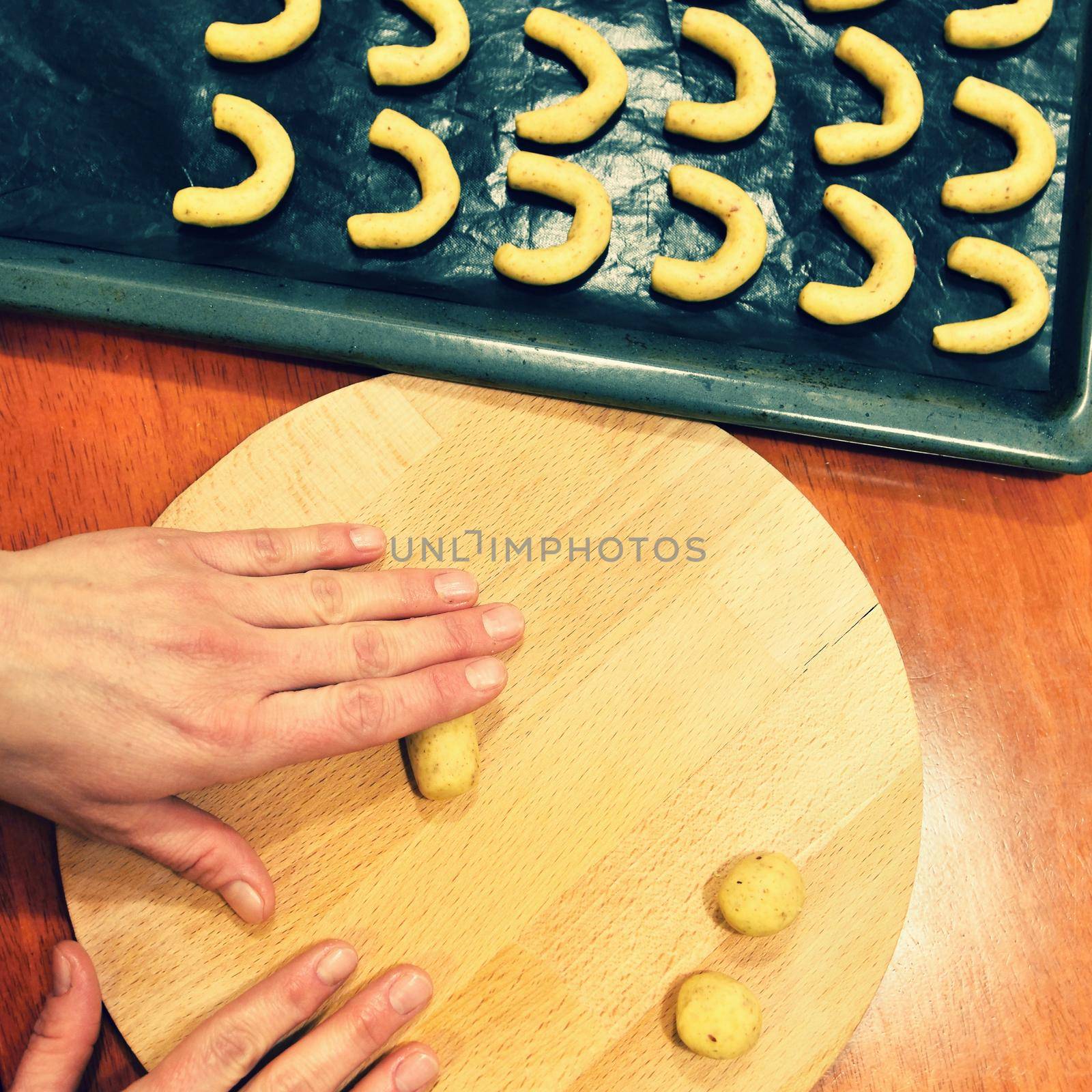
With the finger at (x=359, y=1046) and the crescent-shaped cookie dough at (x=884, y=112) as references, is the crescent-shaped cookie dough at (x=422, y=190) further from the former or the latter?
the finger at (x=359, y=1046)

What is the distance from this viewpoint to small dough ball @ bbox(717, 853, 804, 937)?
1106mm

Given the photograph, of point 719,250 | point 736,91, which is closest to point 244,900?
point 719,250

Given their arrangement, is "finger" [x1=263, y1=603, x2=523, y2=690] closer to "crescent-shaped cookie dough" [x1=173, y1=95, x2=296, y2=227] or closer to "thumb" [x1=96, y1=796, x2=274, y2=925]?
"thumb" [x1=96, y1=796, x2=274, y2=925]

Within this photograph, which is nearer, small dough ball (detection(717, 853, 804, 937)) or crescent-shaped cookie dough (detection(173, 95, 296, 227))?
small dough ball (detection(717, 853, 804, 937))

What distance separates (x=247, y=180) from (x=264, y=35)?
0.23m

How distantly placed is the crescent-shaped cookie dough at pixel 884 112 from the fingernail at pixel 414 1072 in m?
1.40

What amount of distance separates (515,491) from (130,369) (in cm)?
61

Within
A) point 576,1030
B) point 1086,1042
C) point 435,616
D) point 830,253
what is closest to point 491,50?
point 830,253

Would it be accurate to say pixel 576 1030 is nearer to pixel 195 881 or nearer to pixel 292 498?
pixel 195 881

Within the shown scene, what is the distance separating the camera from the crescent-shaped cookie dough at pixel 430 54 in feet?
4.53

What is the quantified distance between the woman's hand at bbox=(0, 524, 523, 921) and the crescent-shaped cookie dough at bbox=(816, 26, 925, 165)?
2.93ft

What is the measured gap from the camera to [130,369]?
1.35 m

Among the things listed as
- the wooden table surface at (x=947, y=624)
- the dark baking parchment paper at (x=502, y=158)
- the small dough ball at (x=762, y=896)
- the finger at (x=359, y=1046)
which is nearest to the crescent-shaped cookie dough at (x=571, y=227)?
the dark baking parchment paper at (x=502, y=158)

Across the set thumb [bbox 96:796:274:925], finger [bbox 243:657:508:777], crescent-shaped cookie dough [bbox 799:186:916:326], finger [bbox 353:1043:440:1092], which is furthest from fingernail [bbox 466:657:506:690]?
crescent-shaped cookie dough [bbox 799:186:916:326]
